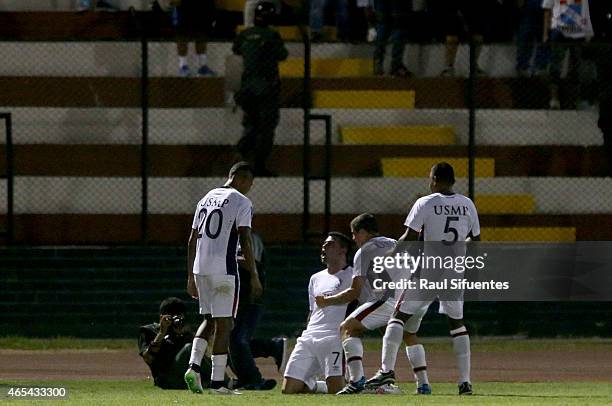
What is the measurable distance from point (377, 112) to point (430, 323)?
3.86m

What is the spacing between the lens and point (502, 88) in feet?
85.6

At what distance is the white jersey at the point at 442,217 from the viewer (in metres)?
15.9

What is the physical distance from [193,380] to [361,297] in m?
1.93

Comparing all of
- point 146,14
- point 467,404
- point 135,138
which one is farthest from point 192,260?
point 146,14

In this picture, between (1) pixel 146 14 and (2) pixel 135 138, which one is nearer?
(2) pixel 135 138

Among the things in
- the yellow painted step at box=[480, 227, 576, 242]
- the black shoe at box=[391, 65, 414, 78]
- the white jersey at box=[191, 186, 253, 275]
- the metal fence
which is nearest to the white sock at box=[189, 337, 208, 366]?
the white jersey at box=[191, 186, 253, 275]

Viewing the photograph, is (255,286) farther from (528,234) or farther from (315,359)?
(528,234)

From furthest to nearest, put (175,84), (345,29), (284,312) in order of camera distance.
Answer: (345,29) → (175,84) → (284,312)

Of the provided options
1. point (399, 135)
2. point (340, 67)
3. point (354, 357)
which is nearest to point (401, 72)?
point (399, 135)

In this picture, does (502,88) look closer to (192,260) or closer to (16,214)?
(16,214)

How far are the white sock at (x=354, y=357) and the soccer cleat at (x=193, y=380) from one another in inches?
55.7

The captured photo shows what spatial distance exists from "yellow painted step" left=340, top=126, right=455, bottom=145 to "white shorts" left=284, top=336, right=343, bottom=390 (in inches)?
367

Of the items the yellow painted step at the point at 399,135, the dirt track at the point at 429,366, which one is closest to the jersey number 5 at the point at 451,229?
the dirt track at the point at 429,366

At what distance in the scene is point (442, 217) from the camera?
52.2 feet
